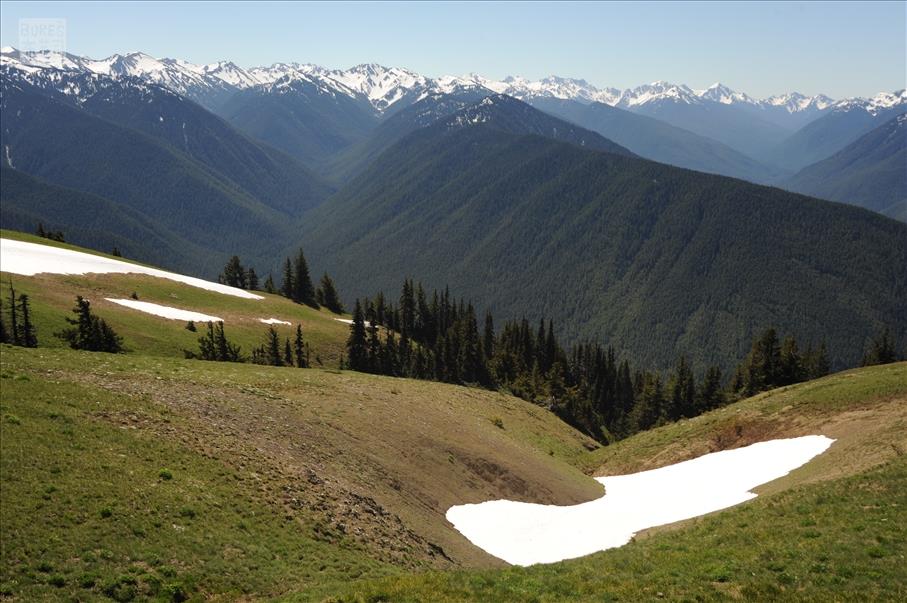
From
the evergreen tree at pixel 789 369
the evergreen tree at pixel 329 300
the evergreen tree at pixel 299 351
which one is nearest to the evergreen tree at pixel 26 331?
the evergreen tree at pixel 299 351

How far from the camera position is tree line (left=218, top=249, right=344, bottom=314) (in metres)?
134

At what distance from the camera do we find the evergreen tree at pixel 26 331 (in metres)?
56.8

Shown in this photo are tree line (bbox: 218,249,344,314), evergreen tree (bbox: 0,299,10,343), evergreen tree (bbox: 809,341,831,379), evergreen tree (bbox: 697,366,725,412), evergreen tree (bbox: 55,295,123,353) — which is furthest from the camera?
tree line (bbox: 218,249,344,314)

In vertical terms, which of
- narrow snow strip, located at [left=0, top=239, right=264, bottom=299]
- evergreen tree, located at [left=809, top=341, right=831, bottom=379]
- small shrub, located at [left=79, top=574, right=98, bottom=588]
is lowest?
evergreen tree, located at [left=809, top=341, right=831, bottom=379]

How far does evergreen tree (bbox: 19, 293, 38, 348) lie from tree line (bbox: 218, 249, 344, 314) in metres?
71.8

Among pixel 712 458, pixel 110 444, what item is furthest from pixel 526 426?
pixel 110 444

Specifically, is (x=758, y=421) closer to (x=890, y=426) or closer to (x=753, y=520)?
(x=890, y=426)

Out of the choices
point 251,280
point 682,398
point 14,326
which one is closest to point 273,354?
point 14,326

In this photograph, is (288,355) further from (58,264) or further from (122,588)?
(122,588)

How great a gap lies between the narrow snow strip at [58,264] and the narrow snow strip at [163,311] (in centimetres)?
1362

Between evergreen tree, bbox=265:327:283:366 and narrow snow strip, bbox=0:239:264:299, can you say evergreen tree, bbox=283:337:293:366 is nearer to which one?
evergreen tree, bbox=265:327:283:366

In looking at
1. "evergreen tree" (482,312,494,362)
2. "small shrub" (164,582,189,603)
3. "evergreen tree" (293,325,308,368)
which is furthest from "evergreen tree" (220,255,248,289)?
"small shrub" (164,582,189,603)

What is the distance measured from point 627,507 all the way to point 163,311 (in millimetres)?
71099

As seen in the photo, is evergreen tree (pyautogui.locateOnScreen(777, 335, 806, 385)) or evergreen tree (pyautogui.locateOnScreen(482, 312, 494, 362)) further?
evergreen tree (pyautogui.locateOnScreen(482, 312, 494, 362))
